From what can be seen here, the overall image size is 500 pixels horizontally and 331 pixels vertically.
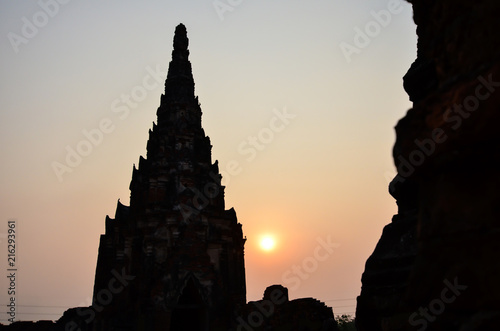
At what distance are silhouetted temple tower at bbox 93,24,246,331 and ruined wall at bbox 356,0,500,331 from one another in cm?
1669

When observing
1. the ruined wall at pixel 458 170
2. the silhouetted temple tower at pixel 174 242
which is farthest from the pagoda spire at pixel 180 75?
the ruined wall at pixel 458 170

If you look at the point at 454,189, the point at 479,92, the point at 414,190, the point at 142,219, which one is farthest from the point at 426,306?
the point at 142,219

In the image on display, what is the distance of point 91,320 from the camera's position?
68.2 ft

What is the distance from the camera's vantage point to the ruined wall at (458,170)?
5.18ft

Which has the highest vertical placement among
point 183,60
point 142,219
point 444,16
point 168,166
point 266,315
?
point 183,60

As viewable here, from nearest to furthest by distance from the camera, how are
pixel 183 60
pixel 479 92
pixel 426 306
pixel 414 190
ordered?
pixel 479 92
pixel 426 306
pixel 414 190
pixel 183 60

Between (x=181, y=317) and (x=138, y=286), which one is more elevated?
(x=138, y=286)

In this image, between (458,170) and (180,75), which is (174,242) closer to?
(180,75)

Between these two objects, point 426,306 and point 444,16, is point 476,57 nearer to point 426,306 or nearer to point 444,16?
point 444,16

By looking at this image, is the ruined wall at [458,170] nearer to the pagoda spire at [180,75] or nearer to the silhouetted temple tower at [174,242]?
the silhouetted temple tower at [174,242]

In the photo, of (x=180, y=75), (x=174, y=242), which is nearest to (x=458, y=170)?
(x=174, y=242)

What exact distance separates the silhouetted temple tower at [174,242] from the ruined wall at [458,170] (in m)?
16.7

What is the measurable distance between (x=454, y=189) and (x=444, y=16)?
2.67 feet

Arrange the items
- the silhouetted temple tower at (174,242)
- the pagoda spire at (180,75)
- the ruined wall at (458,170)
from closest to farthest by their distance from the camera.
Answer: the ruined wall at (458,170)
the silhouetted temple tower at (174,242)
the pagoda spire at (180,75)
